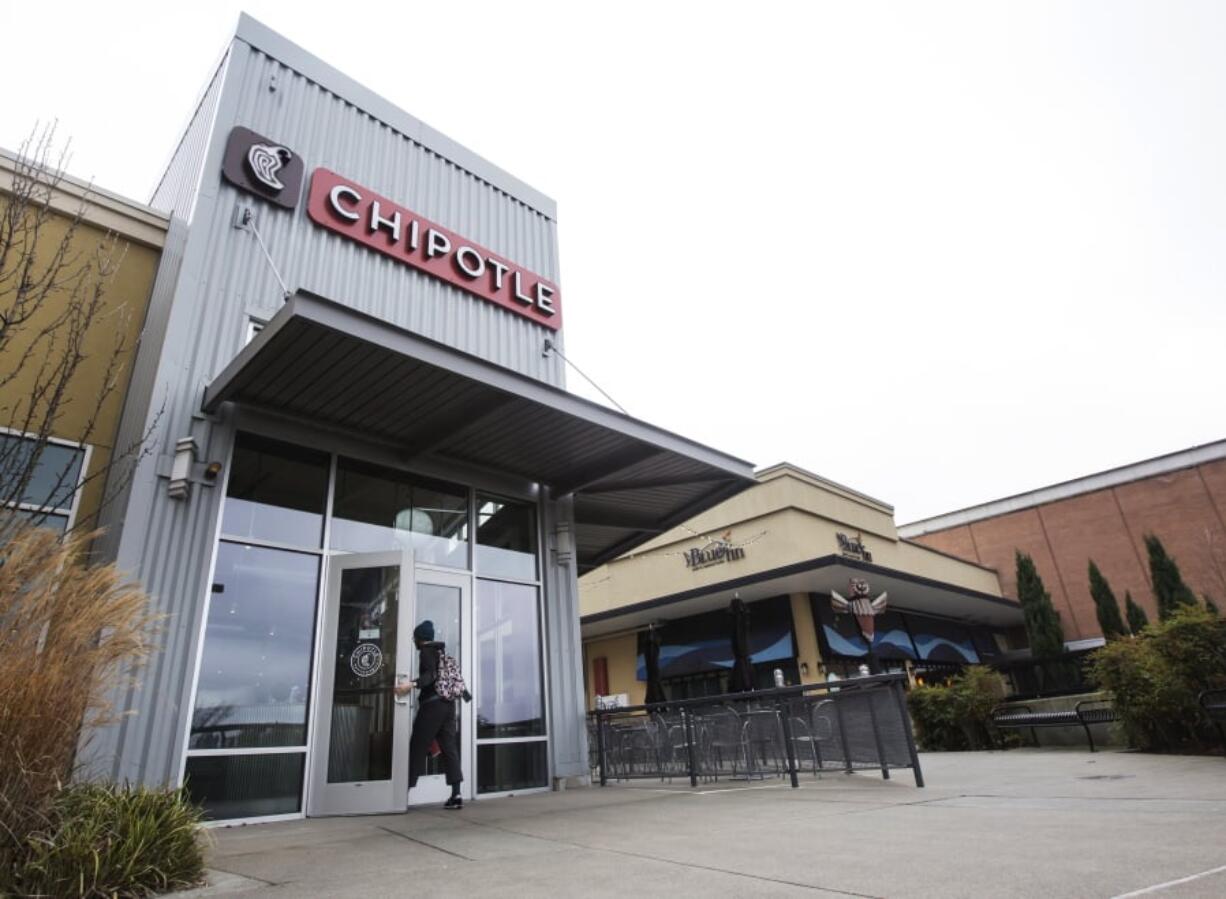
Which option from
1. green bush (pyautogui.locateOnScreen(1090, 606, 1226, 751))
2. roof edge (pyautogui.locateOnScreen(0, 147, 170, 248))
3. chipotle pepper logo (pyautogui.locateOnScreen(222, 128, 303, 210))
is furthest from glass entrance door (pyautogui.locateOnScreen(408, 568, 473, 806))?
green bush (pyautogui.locateOnScreen(1090, 606, 1226, 751))

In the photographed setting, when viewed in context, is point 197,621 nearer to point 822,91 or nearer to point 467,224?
point 467,224

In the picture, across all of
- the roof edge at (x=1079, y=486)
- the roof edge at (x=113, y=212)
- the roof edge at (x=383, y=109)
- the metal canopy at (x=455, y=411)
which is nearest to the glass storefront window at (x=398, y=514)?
the metal canopy at (x=455, y=411)

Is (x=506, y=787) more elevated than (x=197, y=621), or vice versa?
(x=197, y=621)

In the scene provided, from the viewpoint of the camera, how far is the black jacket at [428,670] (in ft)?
Result: 20.7

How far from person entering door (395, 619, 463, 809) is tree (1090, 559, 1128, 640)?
91.2ft

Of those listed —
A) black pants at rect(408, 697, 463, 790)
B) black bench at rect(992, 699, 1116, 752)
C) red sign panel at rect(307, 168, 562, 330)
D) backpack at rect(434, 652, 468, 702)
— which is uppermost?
red sign panel at rect(307, 168, 562, 330)

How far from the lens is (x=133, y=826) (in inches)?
113

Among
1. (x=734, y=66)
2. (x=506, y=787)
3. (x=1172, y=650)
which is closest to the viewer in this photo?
(x=506, y=787)

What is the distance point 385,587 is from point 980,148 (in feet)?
43.6

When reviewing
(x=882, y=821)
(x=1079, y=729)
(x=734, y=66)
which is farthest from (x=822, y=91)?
(x=882, y=821)

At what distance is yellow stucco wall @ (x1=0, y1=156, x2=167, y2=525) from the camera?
6414 millimetres

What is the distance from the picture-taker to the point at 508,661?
26.1 ft

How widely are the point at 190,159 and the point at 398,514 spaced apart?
→ 5.38 meters

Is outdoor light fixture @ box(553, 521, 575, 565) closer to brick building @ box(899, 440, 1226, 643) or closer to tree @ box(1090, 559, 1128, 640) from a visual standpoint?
tree @ box(1090, 559, 1128, 640)
